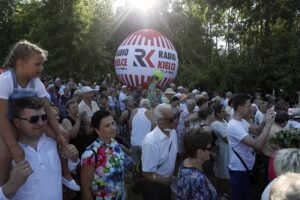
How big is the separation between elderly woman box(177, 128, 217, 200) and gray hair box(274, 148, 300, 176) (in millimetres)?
709

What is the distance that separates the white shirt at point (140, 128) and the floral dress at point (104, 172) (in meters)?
3.88

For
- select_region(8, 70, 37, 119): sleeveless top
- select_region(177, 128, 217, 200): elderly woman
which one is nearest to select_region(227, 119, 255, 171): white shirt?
select_region(177, 128, 217, 200): elderly woman

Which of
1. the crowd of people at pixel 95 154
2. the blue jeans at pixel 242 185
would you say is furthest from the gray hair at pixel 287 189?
the blue jeans at pixel 242 185

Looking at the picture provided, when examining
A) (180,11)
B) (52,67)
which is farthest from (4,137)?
(180,11)

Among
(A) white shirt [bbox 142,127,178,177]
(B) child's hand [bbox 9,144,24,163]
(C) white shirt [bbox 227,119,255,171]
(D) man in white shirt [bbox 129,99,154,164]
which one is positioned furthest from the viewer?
(D) man in white shirt [bbox 129,99,154,164]

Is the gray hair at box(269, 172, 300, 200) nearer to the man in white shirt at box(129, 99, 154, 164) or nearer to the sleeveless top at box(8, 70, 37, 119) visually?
the sleeveless top at box(8, 70, 37, 119)

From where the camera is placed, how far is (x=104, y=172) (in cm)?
331

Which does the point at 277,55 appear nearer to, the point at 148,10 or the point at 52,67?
the point at 52,67

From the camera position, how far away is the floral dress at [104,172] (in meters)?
3.31

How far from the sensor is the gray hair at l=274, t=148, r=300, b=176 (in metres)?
2.74

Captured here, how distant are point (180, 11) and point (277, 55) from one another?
1439cm

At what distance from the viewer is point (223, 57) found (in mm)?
17453

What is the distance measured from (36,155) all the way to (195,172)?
57.6 inches

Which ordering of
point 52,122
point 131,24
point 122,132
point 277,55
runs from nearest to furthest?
point 52,122 < point 122,132 < point 277,55 < point 131,24
